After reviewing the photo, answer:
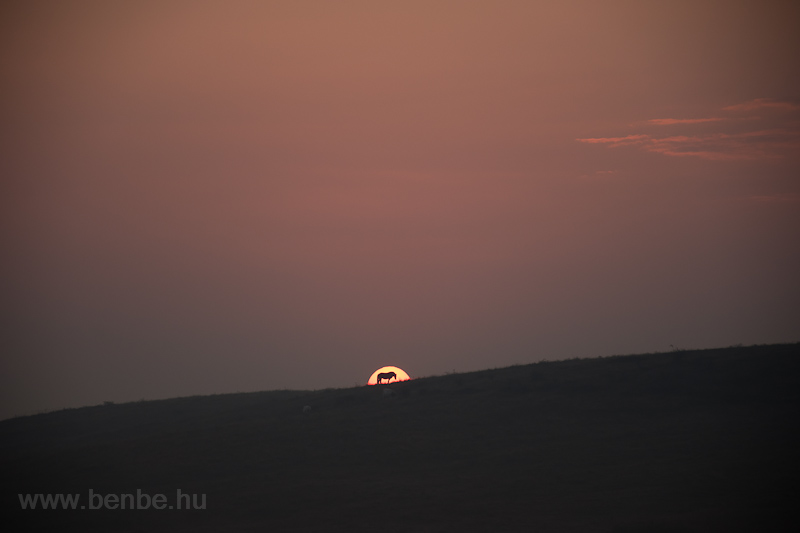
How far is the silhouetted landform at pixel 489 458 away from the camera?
79.8 feet

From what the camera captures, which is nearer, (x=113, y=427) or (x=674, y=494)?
(x=674, y=494)

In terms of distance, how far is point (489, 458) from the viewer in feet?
100

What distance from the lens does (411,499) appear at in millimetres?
26609

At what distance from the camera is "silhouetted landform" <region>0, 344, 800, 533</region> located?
24.3m

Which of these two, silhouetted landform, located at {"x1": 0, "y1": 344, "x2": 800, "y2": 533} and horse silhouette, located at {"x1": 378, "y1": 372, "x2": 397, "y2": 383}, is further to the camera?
horse silhouette, located at {"x1": 378, "y1": 372, "x2": 397, "y2": 383}

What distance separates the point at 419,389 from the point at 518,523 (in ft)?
60.7

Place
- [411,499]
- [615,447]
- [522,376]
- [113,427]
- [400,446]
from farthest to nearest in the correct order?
1. [113,427]
2. [522,376]
3. [400,446]
4. [615,447]
5. [411,499]

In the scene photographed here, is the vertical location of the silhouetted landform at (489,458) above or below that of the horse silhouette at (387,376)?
below

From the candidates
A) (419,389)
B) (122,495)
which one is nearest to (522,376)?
(419,389)

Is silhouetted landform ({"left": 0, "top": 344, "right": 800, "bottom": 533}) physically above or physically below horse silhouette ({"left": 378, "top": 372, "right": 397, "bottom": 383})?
below

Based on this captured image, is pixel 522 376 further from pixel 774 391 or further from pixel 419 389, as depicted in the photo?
pixel 774 391

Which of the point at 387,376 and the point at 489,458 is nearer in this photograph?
the point at 489,458

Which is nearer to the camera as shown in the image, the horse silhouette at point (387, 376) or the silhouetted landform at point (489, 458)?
the silhouetted landform at point (489, 458)

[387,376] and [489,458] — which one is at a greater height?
[387,376]
